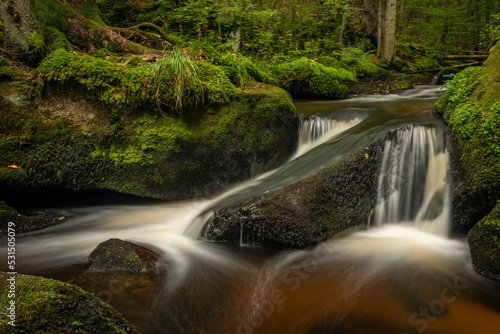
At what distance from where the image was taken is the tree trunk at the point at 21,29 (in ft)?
15.5

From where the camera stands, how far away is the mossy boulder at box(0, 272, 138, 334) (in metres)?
1.62

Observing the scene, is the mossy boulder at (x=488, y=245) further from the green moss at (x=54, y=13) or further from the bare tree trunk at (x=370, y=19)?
the bare tree trunk at (x=370, y=19)

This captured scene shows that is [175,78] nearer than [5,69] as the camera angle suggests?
No

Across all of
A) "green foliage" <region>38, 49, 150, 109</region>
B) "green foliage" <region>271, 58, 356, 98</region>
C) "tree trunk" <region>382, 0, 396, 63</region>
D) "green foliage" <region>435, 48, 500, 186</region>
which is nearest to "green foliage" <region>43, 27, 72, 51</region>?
"green foliage" <region>38, 49, 150, 109</region>

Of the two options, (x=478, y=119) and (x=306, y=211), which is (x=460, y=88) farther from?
(x=306, y=211)

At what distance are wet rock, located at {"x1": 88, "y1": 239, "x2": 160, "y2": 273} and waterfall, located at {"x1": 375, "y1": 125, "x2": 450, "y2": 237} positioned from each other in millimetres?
3060

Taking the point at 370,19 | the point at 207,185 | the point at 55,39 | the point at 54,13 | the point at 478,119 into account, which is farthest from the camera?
the point at 370,19

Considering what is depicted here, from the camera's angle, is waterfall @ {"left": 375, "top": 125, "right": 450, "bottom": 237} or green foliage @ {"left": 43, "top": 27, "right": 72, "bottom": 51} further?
green foliage @ {"left": 43, "top": 27, "right": 72, "bottom": 51}

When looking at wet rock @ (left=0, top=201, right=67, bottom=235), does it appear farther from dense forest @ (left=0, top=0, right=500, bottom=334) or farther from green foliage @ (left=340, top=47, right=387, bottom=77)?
green foliage @ (left=340, top=47, right=387, bottom=77)

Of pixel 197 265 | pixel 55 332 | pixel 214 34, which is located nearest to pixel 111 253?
pixel 197 265

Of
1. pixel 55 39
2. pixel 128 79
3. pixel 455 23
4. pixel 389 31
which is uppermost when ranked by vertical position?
pixel 455 23

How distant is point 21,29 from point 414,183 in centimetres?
620

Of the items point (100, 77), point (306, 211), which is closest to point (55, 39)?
point (100, 77)

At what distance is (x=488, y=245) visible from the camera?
3221mm
